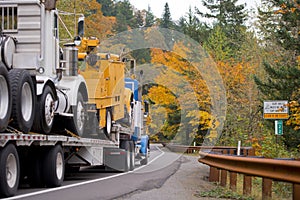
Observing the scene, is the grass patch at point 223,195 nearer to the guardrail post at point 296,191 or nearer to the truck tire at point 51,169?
the guardrail post at point 296,191

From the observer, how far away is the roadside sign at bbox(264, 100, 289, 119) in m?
23.4

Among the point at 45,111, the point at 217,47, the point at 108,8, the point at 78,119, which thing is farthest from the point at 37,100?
the point at 108,8

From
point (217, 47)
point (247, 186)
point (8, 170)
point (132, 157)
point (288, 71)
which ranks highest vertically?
point (217, 47)

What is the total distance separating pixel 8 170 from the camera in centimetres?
1033

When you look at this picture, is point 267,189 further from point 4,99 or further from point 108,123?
point 108,123

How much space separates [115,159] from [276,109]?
7266 millimetres

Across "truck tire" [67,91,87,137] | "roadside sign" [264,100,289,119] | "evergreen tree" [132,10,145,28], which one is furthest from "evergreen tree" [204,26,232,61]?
"evergreen tree" [132,10,145,28]

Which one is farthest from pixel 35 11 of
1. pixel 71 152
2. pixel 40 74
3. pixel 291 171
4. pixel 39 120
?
pixel 291 171

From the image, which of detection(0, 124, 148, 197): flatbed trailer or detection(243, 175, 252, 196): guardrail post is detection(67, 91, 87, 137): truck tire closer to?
detection(0, 124, 148, 197): flatbed trailer

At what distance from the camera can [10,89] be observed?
10352 mm

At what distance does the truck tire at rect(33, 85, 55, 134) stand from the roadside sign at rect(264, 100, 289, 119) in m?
12.7

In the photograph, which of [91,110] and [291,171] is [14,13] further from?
[291,171]

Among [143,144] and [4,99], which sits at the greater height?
[4,99]

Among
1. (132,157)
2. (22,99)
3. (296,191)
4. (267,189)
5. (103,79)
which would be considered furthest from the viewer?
(132,157)
